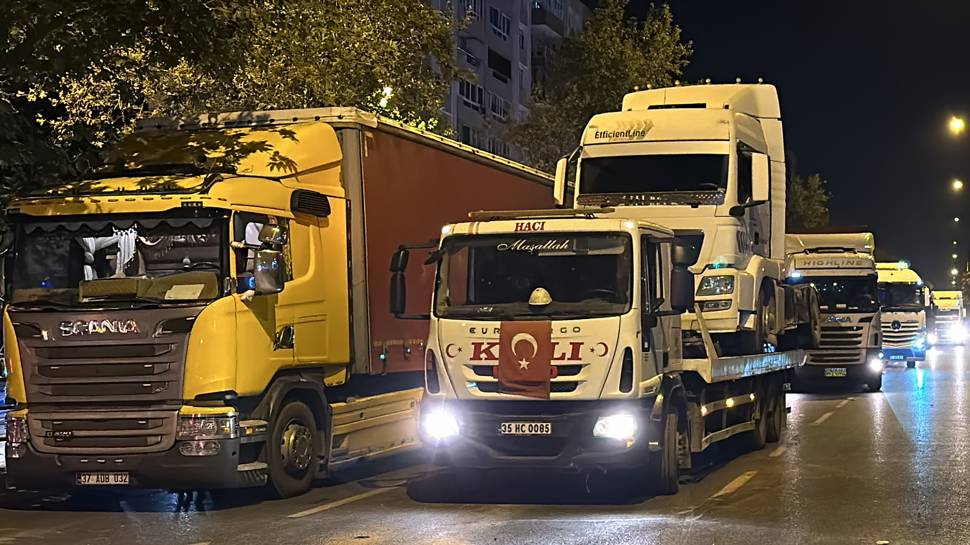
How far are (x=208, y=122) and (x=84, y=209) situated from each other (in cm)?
251

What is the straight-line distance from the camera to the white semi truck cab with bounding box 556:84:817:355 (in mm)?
14930

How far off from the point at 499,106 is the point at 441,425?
52708 millimetres

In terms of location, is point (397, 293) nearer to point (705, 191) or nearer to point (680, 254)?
point (680, 254)

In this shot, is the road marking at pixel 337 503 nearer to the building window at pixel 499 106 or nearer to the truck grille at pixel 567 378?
the truck grille at pixel 567 378

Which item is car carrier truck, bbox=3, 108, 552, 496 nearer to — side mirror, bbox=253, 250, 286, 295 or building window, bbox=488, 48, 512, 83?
side mirror, bbox=253, 250, 286, 295

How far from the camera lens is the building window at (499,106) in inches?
2456

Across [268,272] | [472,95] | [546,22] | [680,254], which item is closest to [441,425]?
[268,272]

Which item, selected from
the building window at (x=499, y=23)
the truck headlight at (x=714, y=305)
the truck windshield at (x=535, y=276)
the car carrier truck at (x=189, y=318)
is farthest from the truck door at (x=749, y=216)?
the building window at (x=499, y=23)

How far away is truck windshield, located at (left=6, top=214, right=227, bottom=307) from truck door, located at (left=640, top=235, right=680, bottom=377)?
3.85 meters

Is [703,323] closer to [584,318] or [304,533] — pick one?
[584,318]

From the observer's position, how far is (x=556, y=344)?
457 inches

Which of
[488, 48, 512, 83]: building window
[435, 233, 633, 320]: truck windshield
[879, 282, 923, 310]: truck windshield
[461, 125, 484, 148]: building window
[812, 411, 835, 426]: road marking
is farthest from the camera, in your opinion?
[488, 48, 512, 83]: building window

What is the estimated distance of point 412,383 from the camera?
15.2m

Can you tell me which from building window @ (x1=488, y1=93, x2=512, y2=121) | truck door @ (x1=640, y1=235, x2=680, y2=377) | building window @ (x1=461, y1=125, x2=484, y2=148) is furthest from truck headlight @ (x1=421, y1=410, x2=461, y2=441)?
building window @ (x1=488, y1=93, x2=512, y2=121)
